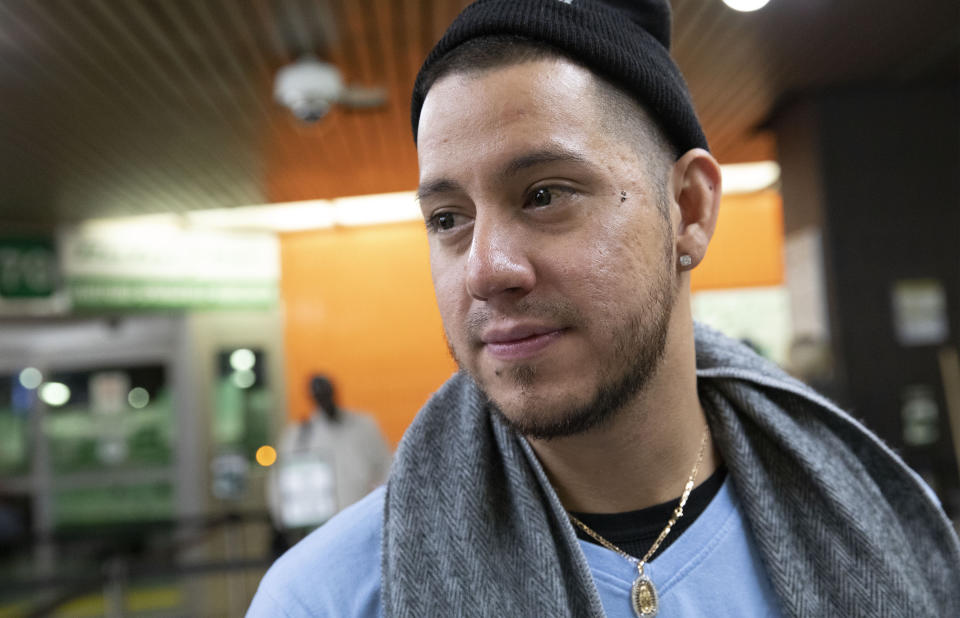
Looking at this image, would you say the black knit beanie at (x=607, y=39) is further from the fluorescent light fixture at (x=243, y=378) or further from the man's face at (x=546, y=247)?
the fluorescent light fixture at (x=243, y=378)

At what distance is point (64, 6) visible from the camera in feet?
9.46

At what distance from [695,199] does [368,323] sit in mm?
6283

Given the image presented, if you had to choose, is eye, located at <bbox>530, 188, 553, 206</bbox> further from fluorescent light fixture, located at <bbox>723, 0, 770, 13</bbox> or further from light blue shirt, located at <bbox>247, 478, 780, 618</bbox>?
fluorescent light fixture, located at <bbox>723, 0, 770, 13</bbox>

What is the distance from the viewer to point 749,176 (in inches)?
251

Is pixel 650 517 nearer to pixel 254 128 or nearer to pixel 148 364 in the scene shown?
pixel 254 128

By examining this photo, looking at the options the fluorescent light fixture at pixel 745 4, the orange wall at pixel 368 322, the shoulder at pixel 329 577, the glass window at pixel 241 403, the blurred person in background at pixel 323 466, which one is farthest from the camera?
the orange wall at pixel 368 322

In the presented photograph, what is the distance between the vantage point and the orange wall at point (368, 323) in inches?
283

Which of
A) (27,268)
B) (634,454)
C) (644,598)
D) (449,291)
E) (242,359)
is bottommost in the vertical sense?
(644,598)

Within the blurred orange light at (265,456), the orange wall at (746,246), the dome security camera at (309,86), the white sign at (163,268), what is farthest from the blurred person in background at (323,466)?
the orange wall at (746,246)

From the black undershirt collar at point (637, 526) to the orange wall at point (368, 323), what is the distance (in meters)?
6.12

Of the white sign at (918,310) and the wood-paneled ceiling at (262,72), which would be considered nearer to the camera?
the wood-paneled ceiling at (262,72)

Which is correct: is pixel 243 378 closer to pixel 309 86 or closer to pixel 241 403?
pixel 241 403

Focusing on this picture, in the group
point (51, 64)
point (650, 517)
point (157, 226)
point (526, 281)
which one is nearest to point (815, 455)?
point (650, 517)

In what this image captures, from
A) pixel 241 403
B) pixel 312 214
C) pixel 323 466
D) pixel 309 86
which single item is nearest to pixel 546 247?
pixel 309 86
